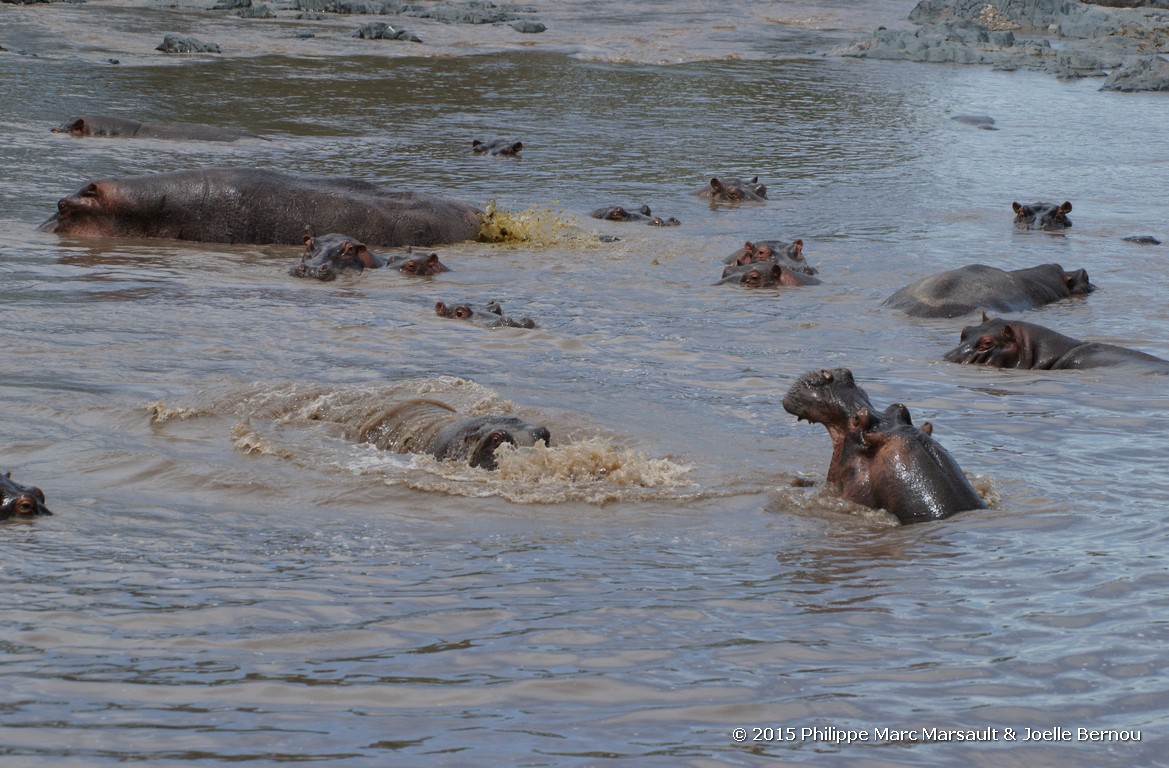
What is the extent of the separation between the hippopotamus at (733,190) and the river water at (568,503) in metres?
0.26

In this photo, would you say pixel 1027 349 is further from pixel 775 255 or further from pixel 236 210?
pixel 236 210

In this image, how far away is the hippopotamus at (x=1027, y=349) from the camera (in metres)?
9.55

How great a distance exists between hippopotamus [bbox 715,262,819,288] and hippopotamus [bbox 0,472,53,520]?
24.8ft

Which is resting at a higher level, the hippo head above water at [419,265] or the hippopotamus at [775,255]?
the hippopotamus at [775,255]

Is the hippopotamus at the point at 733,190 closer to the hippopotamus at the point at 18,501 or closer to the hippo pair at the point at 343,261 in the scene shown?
the hippo pair at the point at 343,261

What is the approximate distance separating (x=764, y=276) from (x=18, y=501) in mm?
7784

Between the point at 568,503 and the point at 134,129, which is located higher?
the point at 134,129

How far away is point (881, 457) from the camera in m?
6.14

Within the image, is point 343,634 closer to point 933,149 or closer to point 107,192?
point 107,192

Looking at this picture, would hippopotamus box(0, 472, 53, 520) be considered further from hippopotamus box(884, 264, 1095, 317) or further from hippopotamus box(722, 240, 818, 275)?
hippopotamus box(722, 240, 818, 275)

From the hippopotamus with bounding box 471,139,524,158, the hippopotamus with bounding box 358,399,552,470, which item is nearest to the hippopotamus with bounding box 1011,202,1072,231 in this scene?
the hippopotamus with bounding box 471,139,524,158

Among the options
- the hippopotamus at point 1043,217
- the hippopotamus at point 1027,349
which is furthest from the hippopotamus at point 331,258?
the hippopotamus at point 1043,217

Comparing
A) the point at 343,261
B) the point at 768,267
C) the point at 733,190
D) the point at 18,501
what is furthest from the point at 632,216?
the point at 18,501

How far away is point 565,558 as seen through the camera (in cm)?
536
